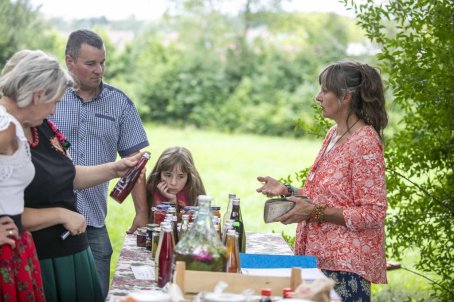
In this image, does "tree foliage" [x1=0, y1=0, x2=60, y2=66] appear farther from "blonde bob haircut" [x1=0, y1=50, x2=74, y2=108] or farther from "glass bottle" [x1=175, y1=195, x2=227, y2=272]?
"glass bottle" [x1=175, y1=195, x2=227, y2=272]

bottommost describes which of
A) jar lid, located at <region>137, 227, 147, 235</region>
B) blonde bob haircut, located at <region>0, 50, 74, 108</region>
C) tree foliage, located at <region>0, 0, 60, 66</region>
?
jar lid, located at <region>137, 227, 147, 235</region>

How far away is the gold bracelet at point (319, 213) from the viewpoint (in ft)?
11.3

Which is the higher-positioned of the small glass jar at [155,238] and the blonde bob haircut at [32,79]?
the blonde bob haircut at [32,79]

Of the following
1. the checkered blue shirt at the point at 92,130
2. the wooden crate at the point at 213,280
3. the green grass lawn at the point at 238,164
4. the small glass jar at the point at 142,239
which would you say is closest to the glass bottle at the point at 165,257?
the wooden crate at the point at 213,280

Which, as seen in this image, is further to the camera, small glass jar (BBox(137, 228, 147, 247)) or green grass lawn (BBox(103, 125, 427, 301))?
green grass lawn (BBox(103, 125, 427, 301))

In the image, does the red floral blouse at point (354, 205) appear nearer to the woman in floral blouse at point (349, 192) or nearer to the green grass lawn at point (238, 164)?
the woman in floral blouse at point (349, 192)

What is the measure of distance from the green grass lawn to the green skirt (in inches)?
172

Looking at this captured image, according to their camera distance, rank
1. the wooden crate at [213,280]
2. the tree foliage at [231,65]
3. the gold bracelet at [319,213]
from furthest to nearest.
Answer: the tree foliage at [231,65]
the gold bracelet at [319,213]
the wooden crate at [213,280]

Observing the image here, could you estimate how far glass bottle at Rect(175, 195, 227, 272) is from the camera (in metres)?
2.64

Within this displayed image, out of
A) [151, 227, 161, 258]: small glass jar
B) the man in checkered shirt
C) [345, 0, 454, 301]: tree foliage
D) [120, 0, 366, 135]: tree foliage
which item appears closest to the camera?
[151, 227, 161, 258]: small glass jar

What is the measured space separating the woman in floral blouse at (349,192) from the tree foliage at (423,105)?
3.37 ft

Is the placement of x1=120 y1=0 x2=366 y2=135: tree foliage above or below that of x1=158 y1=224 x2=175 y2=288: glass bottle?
above

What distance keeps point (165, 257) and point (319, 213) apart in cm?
82

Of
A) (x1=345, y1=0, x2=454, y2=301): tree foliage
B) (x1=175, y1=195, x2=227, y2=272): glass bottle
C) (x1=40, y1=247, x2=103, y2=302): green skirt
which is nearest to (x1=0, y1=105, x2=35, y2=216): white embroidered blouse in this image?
(x1=40, y1=247, x2=103, y2=302): green skirt
